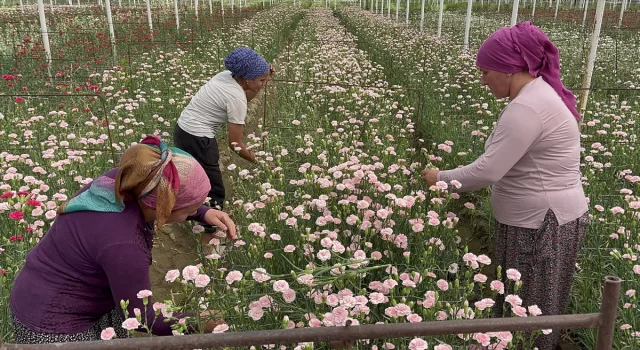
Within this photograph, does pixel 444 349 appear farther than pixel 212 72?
No

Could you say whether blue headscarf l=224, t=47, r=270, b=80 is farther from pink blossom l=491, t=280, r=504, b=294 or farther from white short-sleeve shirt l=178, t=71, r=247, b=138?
pink blossom l=491, t=280, r=504, b=294

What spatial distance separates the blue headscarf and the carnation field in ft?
2.01

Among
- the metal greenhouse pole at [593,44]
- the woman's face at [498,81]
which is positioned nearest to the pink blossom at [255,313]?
the woman's face at [498,81]

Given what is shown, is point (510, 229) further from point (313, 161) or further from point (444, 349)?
point (313, 161)

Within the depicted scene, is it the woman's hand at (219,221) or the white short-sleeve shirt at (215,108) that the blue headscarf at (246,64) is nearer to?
the white short-sleeve shirt at (215,108)

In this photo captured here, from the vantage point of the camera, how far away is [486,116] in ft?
17.7

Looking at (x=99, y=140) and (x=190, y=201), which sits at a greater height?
(x=190, y=201)

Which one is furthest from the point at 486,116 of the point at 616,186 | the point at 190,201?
the point at 190,201

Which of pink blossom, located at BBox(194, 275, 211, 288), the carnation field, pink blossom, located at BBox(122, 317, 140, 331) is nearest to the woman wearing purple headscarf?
the carnation field

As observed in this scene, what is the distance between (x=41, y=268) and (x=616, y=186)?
382 centimetres

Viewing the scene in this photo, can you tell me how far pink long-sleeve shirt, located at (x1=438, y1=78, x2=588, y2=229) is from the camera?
7.09 ft

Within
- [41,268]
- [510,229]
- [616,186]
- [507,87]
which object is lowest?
[616,186]

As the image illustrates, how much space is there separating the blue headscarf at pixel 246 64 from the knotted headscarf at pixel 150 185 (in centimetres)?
188

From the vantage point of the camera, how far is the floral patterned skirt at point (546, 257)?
233cm
